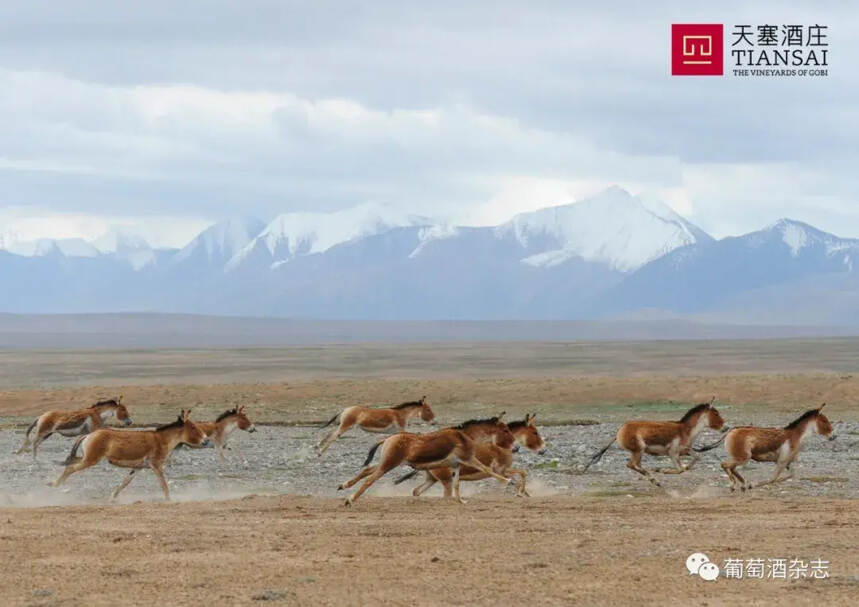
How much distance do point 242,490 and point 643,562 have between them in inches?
462

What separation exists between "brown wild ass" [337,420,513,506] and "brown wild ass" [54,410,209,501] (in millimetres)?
3586

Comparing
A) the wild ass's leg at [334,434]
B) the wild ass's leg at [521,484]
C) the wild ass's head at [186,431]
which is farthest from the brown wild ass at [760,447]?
the wild ass's leg at [334,434]

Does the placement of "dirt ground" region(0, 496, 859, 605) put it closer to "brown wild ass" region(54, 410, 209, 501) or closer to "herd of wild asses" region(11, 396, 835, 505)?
"herd of wild asses" region(11, 396, 835, 505)

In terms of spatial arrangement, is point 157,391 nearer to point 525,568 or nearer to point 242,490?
point 242,490

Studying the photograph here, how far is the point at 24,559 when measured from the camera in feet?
48.8

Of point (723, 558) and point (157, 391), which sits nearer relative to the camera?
point (723, 558)

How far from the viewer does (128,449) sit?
21406 millimetres

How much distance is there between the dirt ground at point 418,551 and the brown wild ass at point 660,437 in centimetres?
305

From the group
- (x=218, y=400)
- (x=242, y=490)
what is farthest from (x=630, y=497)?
(x=218, y=400)

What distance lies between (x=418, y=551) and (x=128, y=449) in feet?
25.4

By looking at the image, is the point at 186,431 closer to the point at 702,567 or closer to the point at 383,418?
the point at 383,418

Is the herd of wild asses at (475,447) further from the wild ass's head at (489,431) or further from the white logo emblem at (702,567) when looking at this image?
the white logo emblem at (702,567)

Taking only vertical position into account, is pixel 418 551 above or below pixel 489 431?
below

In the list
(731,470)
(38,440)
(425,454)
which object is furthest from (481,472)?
(38,440)
